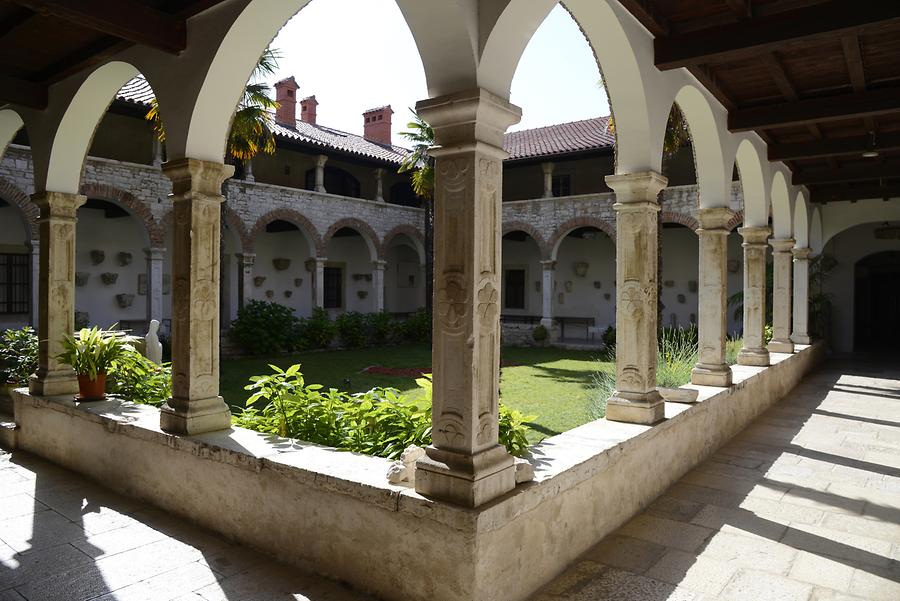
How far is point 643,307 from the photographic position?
4.62 metres

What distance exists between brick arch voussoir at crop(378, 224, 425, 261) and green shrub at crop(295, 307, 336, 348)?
3535 millimetres

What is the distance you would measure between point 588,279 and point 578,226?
272 centimetres

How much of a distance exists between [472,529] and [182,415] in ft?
8.14

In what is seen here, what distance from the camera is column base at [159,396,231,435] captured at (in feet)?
13.7

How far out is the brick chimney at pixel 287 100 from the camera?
20531 mm

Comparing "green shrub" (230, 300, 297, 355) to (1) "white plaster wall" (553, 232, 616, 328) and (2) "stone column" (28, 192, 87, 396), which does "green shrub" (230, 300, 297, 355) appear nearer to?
(1) "white plaster wall" (553, 232, 616, 328)

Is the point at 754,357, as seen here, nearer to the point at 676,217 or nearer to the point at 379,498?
the point at 379,498

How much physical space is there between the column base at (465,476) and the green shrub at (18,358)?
590 cm

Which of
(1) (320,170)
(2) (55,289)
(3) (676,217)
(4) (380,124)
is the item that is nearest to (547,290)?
(3) (676,217)

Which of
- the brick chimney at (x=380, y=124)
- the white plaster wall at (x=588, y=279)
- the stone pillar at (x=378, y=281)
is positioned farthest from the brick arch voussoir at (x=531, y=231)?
the brick chimney at (x=380, y=124)

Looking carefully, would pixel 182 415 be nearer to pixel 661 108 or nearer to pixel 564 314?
pixel 661 108

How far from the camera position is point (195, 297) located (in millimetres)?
4312

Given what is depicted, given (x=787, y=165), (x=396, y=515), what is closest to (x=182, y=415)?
(x=396, y=515)

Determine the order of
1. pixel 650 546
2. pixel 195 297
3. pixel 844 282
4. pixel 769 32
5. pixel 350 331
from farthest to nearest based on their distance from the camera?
pixel 350 331 < pixel 844 282 < pixel 769 32 < pixel 195 297 < pixel 650 546
